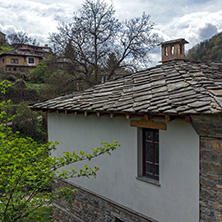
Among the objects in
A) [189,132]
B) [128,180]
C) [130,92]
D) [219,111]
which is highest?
[130,92]

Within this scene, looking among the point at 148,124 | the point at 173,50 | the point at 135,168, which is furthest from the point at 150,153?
the point at 173,50

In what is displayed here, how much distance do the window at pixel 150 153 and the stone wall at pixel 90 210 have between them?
3.04ft

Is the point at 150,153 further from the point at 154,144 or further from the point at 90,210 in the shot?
the point at 90,210

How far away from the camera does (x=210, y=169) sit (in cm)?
383

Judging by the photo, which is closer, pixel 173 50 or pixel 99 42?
pixel 173 50

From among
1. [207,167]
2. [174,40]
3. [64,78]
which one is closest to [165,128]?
[207,167]

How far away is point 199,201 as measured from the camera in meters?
4.02

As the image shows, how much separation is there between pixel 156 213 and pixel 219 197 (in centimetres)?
145

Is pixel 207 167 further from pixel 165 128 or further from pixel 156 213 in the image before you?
pixel 156 213

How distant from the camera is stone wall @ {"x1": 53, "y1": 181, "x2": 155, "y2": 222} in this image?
5349 mm

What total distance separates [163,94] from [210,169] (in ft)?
5.11

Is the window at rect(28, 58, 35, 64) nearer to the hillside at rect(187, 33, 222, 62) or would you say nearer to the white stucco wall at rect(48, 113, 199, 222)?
the hillside at rect(187, 33, 222, 62)

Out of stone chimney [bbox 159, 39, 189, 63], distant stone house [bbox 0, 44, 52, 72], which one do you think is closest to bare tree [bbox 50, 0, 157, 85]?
stone chimney [bbox 159, 39, 189, 63]

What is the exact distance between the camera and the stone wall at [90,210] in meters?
5.35
